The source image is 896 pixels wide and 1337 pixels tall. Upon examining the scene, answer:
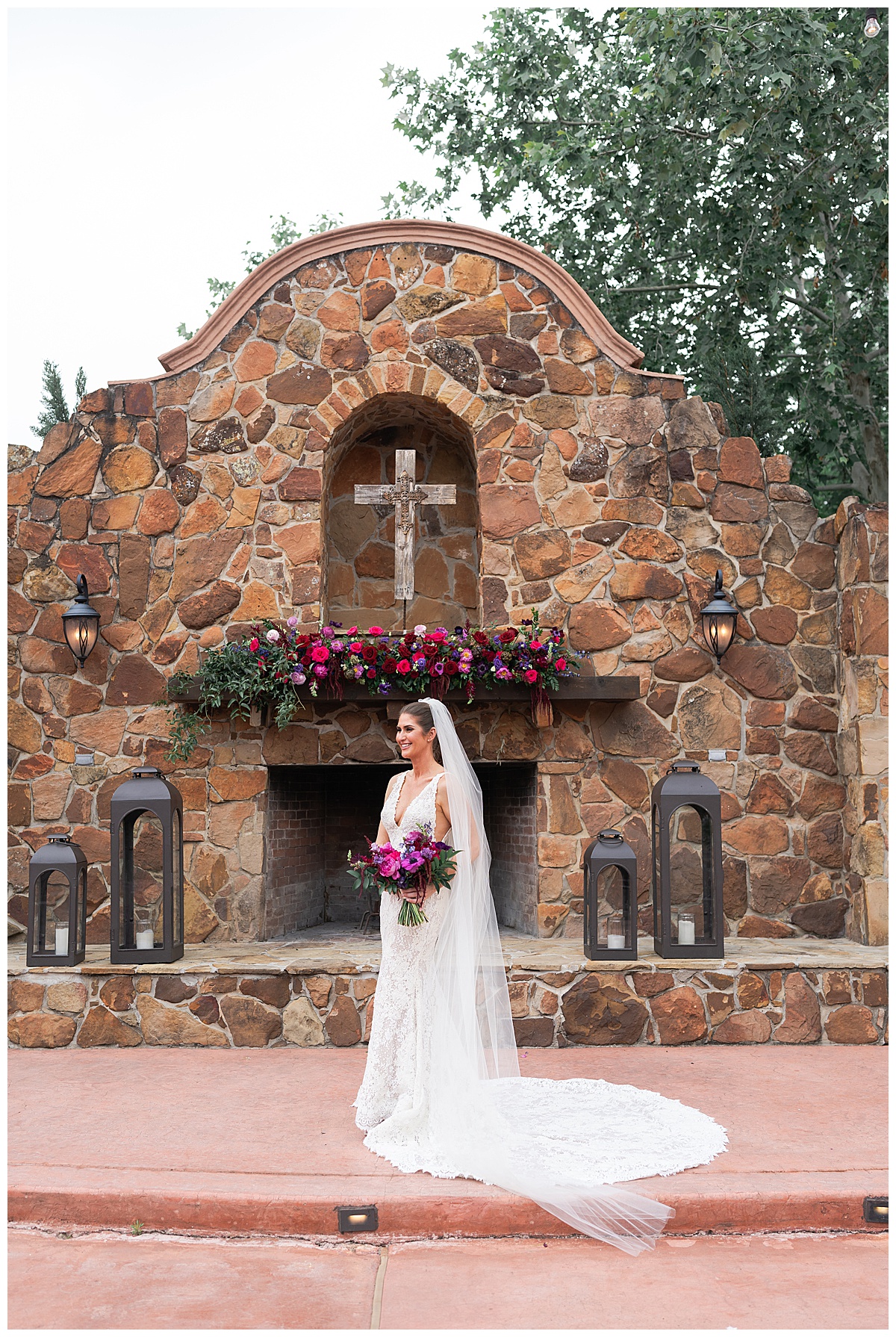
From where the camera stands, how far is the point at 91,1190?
3.81 m

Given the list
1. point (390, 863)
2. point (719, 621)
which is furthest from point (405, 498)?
point (390, 863)

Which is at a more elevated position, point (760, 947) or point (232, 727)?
point (232, 727)

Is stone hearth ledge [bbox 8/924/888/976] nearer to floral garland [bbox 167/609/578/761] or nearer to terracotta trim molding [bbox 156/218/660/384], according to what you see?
floral garland [bbox 167/609/578/761]

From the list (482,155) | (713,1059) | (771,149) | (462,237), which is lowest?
(713,1059)

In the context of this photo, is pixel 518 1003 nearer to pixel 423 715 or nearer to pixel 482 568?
pixel 423 715

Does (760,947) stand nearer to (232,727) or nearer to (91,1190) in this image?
(232,727)

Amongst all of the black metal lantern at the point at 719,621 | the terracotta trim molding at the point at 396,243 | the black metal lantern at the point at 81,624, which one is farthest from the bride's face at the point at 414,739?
the terracotta trim molding at the point at 396,243

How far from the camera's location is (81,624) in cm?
727

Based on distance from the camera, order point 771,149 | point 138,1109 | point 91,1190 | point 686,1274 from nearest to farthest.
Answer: point 686,1274
point 91,1190
point 138,1109
point 771,149

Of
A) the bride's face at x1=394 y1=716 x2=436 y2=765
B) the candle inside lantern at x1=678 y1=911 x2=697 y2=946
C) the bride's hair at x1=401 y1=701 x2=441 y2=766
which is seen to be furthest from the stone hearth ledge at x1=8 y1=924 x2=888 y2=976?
the bride's hair at x1=401 y1=701 x2=441 y2=766

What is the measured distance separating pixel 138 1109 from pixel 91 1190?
111 cm

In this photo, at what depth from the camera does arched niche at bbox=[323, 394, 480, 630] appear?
8.40m

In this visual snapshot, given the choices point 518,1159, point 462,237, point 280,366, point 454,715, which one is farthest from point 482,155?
point 518,1159

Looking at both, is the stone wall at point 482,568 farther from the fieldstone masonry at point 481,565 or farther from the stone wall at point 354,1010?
the stone wall at point 354,1010
